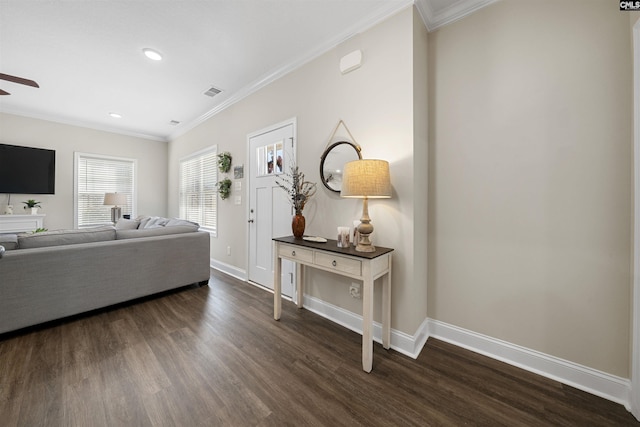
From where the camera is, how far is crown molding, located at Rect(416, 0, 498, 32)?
5.93 feet

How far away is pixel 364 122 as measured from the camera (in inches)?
82.2

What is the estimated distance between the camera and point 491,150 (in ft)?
5.84

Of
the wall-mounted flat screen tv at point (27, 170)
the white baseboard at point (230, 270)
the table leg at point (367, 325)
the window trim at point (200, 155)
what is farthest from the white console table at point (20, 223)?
the table leg at point (367, 325)

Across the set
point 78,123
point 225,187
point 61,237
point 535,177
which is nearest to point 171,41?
Answer: point 225,187

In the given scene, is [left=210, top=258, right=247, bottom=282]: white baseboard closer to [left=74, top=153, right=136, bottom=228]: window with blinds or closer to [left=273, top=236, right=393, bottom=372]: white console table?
[left=273, top=236, right=393, bottom=372]: white console table

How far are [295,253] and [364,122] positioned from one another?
1.32 meters

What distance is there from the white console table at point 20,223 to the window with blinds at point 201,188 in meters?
2.20

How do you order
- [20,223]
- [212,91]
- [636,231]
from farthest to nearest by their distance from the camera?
[20,223]
[212,91]
[636,231]

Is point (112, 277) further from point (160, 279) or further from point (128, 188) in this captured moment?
point (128, 188)

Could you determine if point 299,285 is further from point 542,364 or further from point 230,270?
point 542,364

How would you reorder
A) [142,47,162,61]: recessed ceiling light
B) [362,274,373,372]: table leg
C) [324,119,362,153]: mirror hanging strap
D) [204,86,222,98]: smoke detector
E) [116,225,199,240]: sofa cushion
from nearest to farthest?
[362,274,373,372]: table leg → [324,119,362,153]: mirror hanging strap → [142,47,162,61]: recessed ceiling light → [116,225,199,240]: sofa cushion → [204,86,222,98]: smoke detector

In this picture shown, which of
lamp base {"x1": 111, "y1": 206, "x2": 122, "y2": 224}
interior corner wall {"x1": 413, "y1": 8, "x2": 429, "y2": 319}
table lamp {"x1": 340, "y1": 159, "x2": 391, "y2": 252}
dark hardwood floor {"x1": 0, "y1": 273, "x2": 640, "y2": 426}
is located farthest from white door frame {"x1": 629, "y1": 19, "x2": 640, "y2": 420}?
lamp base {"x1": 111, "y1": 206, "x2": 122, "y2": 224}

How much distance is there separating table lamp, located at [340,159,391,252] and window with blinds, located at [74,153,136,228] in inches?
226

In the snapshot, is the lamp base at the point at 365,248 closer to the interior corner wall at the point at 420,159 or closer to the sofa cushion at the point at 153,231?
the interior corner wall at the point at 420,159
